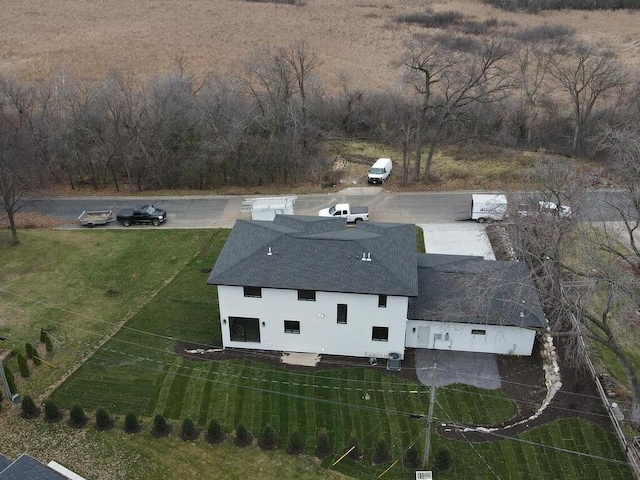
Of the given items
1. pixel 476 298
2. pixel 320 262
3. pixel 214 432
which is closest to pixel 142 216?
pixel 320 262

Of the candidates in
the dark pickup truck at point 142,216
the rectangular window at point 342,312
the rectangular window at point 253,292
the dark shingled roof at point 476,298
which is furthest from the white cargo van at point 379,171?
the rectangular window at point 253,292

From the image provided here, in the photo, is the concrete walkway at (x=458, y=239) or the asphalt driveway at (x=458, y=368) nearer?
the asphalt driveway at (x=458, y=368)

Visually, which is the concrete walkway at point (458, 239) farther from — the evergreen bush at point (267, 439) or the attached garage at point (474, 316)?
the evergreen bush at point (267, 439)

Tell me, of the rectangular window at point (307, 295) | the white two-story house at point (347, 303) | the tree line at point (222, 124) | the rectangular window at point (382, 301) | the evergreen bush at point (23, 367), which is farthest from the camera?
the tree line at point (222, 124)

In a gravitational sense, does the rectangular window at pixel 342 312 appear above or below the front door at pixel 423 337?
above

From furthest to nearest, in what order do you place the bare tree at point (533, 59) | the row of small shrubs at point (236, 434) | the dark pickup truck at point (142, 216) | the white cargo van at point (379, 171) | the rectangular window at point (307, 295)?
the bare tree at point (533, 59) → the white cargo van at point (379, 171) → the dark pickup truck at point (142, 216) → the rectangular window at point (307, 295) → the row of small shrubs at point (236, 434)

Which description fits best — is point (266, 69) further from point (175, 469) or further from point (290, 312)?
point (175, 469)

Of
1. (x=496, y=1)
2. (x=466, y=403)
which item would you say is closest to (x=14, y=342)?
(x=466, y=403)
